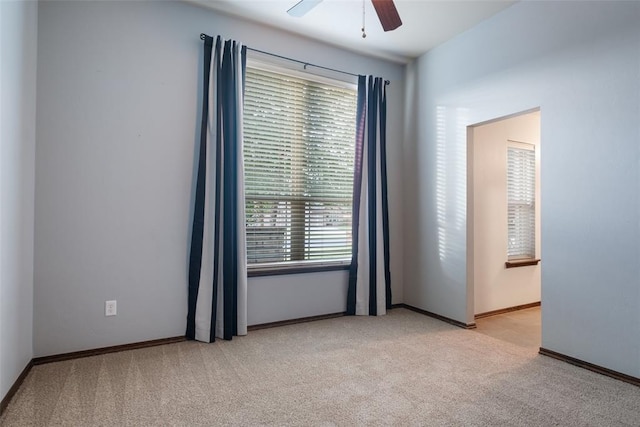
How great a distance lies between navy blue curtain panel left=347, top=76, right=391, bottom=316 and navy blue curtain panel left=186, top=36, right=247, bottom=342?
4.13ft

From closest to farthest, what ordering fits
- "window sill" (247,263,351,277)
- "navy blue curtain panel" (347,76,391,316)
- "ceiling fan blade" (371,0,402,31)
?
1. "ceiling fan blade" (371,0,402,31)
2. "window sill" (247,263,351,277)
3. "navy blue curtain panel" (347,76,391,316)

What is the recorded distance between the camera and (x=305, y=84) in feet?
12.3

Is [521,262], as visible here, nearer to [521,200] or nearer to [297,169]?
[521,200]

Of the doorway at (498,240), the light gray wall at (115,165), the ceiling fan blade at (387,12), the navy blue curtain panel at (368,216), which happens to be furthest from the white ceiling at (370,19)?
the doorway at (498,240)

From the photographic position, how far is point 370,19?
328cm

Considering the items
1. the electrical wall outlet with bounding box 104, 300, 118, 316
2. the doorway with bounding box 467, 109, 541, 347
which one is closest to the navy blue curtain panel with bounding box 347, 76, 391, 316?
the doorway with bounding box 467, 109, 541, 347

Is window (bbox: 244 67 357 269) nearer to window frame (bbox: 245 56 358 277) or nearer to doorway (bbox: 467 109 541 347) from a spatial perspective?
window frame (bbox: 245 56 358 277)

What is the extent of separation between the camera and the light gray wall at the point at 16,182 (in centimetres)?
200

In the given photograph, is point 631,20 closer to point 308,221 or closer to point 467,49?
point 467,49

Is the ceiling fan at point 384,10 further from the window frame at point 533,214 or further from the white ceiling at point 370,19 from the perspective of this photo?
the window frame at point 533,214

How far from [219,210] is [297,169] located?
95cm

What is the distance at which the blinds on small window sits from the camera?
14.1 ft

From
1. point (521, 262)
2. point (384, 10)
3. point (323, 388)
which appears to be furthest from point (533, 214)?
point (323, 388)

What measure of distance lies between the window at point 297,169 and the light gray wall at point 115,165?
57cm
